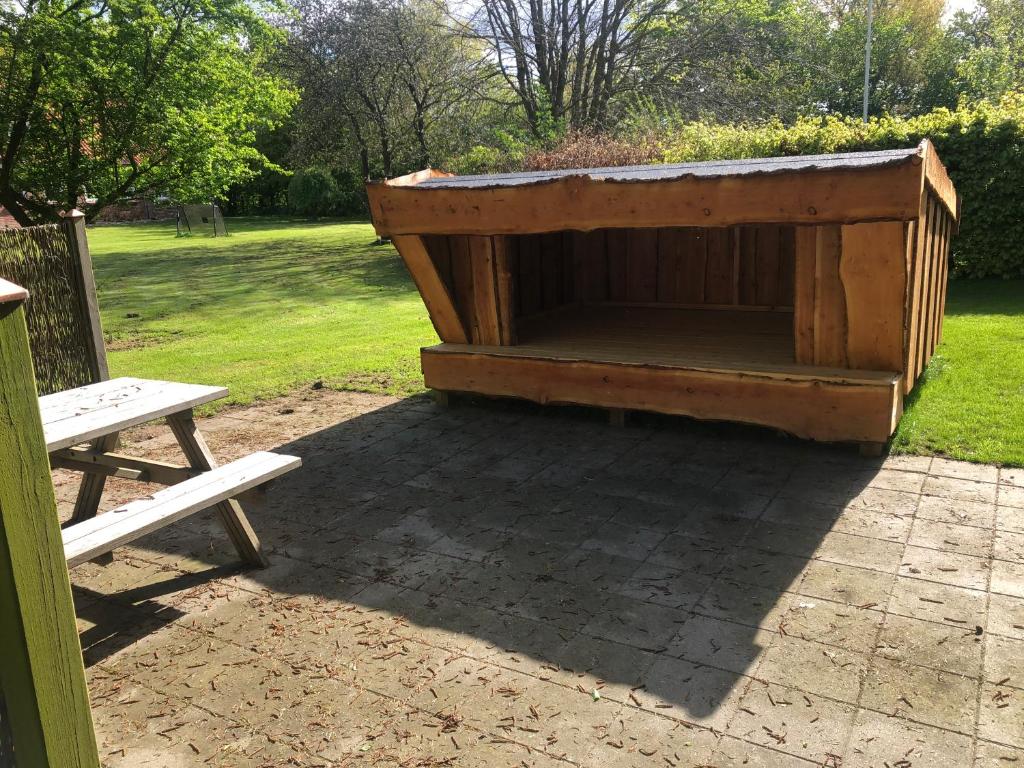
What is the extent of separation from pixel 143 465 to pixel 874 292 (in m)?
4.57

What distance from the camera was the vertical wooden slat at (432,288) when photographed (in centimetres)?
654

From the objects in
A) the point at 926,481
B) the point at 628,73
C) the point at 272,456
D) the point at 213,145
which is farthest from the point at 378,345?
the point at 628,73

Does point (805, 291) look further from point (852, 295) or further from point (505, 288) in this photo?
point (505, 288)

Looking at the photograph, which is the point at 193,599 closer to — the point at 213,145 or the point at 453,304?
the point at 453,304

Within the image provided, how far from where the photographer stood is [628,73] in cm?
2342

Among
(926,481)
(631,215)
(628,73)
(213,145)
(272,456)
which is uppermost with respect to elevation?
(628,73)

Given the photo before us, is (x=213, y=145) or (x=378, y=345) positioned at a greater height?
(x=213, y=145)

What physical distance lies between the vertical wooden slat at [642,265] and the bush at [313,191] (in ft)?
84.1

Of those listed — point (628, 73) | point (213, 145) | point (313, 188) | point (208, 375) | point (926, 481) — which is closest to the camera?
point (926, 481)

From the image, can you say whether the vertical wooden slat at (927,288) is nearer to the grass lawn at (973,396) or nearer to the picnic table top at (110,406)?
the grass lawn at (973,396)

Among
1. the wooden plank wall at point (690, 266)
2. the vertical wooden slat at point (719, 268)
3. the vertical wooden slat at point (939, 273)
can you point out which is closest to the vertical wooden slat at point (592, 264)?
the wooden plank wall at point (690, 266)

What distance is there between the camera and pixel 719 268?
8.43 meters

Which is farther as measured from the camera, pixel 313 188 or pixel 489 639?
pixel 313 188

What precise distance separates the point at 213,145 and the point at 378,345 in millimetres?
5091
